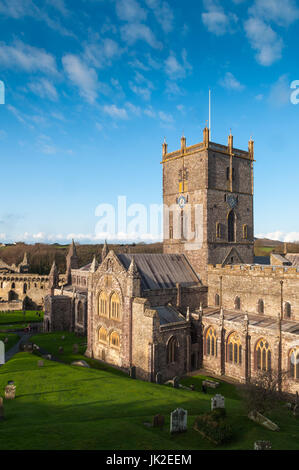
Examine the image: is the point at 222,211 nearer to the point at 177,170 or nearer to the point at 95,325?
the point at 177,170

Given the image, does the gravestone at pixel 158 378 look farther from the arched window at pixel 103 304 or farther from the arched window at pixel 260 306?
the arched window at pixel 260 306

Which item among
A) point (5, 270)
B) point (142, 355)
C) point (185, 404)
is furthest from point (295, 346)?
point (5, 270)

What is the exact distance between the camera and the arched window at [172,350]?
34309 mm

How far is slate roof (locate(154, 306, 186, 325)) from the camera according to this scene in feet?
116

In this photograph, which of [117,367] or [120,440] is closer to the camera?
[120,440]

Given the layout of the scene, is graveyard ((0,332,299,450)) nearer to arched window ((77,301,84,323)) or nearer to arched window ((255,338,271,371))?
arched window ((255,338,271,371))

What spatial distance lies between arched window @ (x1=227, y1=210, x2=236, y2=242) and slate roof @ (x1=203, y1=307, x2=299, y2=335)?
10647 millimetres

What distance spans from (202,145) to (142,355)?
27102 mm

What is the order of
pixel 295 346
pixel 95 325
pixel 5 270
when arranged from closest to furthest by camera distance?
pixel 295 346, pixel 95 325, pixel 5 270

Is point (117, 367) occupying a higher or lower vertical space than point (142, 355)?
lower

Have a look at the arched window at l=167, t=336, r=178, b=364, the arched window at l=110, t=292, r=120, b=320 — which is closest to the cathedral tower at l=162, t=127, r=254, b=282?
the arched window at l=167, t=336, r=178, b=364

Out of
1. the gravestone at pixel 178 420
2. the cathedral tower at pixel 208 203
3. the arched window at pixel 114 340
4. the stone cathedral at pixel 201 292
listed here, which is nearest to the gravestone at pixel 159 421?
the gravestone at pixel 178 420

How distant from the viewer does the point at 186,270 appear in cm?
4338

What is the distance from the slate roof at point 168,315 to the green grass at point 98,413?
6.27 m
